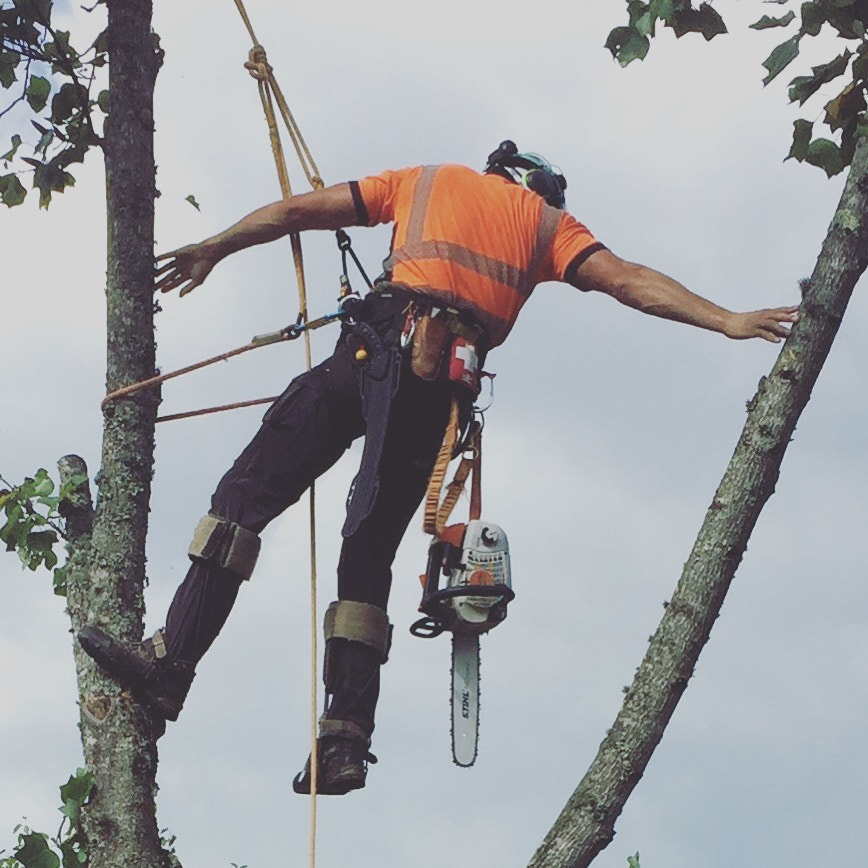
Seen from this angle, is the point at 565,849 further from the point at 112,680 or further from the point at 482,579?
the point at 112,680

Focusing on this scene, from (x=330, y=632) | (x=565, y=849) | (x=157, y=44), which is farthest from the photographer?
(x=157, y=44)

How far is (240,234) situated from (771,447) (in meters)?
2.23

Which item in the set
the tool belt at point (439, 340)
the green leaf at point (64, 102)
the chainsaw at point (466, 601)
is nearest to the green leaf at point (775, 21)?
the tool belt at point (439, 340)

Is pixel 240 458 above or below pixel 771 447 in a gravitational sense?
above

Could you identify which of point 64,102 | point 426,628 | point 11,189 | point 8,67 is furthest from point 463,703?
point 8,67

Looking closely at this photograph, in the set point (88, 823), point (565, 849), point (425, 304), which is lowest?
point (565, 849)

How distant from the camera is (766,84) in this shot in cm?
563

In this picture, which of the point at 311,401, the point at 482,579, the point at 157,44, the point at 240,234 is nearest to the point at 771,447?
the point at 482,579

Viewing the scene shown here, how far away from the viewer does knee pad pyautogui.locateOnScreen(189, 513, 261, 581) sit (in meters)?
5.77

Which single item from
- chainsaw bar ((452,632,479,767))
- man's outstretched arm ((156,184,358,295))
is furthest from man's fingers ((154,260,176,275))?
chainsaw bar ((452,632,479,767))

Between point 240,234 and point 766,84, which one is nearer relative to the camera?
point 766,84

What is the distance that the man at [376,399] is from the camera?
582 cm

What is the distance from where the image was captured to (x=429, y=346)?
19.1ft

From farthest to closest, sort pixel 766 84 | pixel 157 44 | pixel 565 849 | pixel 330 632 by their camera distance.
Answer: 1. pixel 157 44
2. pixel 330 632
3. pixel 766 84
4. pixel 565 849
